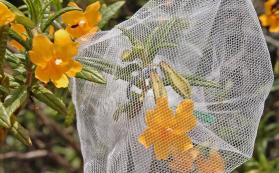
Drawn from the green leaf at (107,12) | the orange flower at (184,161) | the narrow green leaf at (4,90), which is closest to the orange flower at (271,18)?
the green leaf at (107,12)

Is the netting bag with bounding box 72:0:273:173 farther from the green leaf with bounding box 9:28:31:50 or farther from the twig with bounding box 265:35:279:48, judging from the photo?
the twig with bounding box 265:35:279:48

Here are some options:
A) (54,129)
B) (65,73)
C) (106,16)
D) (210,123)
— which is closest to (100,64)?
(65,73)

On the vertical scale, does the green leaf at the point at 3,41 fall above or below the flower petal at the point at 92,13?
above

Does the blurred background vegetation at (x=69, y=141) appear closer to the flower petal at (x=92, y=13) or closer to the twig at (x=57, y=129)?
the twig at (x=57, y=129)

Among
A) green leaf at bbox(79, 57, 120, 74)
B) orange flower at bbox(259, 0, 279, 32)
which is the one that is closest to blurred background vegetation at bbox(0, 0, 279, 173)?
orange flower at bbox(259, 0, 279, 32)

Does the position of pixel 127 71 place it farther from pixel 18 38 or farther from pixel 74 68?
pixel 18 38

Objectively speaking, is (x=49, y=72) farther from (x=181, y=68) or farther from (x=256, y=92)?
(x=256, y=92)

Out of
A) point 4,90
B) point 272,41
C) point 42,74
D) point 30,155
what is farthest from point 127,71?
point 30,155
